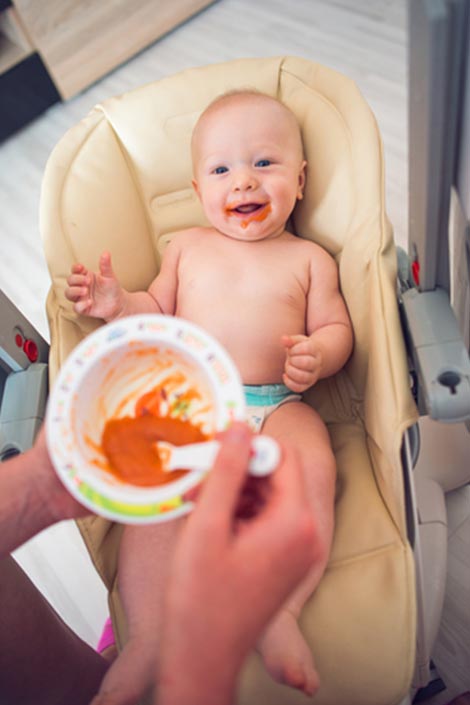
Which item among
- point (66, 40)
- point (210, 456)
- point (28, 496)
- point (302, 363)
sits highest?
point (210, 456)

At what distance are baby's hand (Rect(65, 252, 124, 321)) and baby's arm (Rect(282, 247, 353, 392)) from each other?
0.93 feet

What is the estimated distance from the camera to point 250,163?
1101mm

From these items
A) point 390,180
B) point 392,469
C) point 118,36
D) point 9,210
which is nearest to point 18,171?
point 9,210

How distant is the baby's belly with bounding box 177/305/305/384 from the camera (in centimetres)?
107

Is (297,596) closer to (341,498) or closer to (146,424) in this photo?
(341,498)

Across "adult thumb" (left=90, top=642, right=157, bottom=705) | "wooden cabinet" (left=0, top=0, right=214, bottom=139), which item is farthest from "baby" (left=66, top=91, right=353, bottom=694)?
"wooden cabinet" (left=0, top=0, right=214, bottom=139)

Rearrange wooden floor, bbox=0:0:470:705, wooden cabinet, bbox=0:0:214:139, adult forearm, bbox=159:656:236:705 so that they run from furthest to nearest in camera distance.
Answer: wooden cabinet, bbox=0:0:214:139 < wooden floor, bbox=0:0:470:705 < adult forearm, bbox=159:656:236:705

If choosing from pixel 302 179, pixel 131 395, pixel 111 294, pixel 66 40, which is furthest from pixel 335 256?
pixel 66 40

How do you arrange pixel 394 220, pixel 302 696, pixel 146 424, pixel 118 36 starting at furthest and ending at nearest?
pixel 118 36, pixel 394 220, pixel 302 696, pixel 146 424

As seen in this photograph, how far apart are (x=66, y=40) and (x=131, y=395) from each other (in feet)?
6.40

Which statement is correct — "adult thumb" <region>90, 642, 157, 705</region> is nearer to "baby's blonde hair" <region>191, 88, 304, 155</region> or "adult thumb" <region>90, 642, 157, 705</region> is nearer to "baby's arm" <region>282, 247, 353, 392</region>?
"baby's arm" <region>282, 247, 353, 392</region>

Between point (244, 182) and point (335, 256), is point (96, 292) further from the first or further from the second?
point (335, 256)

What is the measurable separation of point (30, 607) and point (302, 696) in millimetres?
389

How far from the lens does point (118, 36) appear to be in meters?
2.37
